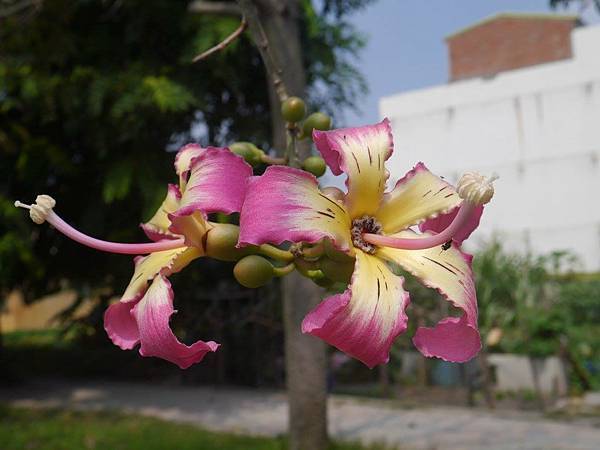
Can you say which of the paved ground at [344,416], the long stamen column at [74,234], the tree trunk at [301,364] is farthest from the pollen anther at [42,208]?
the paved ground at [344,416]

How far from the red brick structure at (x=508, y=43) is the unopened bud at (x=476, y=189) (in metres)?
19.3

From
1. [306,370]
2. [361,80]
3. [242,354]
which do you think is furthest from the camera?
[242,354]

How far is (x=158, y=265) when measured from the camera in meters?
0.81

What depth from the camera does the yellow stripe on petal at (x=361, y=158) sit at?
77 centimetres

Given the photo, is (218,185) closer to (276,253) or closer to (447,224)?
(276,253)

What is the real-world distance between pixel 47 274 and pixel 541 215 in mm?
13636

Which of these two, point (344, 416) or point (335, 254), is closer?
point (335, 254)

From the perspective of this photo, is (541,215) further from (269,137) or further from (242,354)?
(269,137)

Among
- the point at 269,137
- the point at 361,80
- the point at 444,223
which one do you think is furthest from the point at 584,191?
the point at 444,223

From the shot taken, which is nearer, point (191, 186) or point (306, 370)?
point (191, 186)

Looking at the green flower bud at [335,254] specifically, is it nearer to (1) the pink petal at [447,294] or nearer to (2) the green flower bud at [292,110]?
(1) the pink petal at [447,294]

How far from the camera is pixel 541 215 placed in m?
17.7

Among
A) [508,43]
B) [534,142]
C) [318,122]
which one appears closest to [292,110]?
[318,122]

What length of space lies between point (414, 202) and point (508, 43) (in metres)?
20.2
